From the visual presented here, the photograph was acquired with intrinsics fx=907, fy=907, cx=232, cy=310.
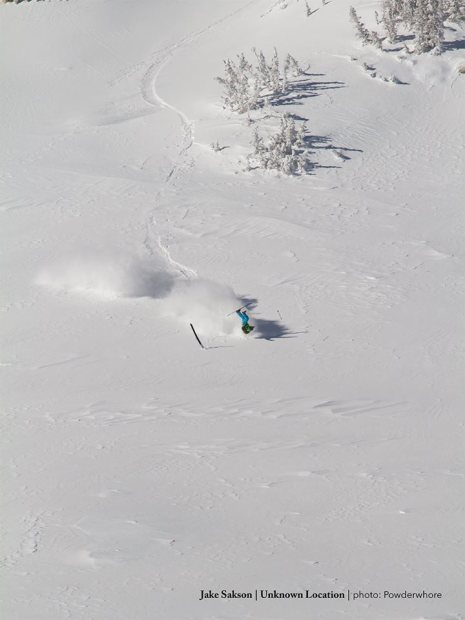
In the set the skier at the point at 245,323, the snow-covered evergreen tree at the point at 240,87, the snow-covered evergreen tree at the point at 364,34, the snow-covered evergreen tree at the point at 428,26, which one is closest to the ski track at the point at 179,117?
the snow-covered evergreen tree at the point at 240,87

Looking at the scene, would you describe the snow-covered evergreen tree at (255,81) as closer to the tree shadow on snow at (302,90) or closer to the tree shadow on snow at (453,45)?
the tree shadow on snow at (302,90)

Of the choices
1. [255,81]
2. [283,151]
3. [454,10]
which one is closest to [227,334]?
[283,151]

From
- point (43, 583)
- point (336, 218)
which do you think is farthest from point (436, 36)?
point (43, 583)

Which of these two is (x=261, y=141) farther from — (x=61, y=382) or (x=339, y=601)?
(x=339, y=601)

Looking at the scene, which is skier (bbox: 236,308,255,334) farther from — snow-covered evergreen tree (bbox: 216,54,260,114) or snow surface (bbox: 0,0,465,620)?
snow-covered evergreen tree (bbox: 216,54,260,114)

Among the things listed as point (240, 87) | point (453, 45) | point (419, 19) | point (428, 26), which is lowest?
point (453, 45)

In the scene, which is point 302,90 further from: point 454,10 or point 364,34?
point 454,10

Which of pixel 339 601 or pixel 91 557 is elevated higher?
pixel 91 557

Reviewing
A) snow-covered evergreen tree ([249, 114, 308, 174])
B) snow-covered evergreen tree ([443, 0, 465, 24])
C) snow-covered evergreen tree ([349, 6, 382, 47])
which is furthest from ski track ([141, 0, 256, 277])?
snow-covered evergreen tree ([443, 0, 465, 24])
